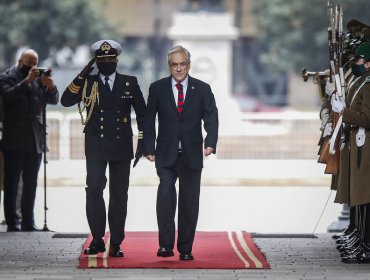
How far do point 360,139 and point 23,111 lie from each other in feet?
14.0

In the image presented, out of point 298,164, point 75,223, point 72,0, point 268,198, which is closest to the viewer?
point 75,223

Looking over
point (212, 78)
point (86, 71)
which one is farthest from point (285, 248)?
point (212, 78)

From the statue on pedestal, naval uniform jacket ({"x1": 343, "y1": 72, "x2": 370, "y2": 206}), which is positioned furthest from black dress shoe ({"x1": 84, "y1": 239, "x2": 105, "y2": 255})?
the statue on pedestal

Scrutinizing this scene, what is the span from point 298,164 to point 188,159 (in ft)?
56.6

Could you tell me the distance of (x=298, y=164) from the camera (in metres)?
28.4

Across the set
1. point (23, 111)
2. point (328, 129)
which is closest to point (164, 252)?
point (328, 129)

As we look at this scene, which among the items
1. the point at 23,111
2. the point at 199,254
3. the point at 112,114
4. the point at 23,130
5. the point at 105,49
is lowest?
the point at 199,254

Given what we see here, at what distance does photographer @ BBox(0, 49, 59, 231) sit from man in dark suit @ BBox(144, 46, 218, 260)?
276 cm

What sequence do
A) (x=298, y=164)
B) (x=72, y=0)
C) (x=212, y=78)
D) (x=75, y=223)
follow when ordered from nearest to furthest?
(x=75, y=223)
(x=298, y=164)
(x=212, y=78)
(x=72, y=0)

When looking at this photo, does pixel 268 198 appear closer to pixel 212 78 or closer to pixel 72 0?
pixel 212 78

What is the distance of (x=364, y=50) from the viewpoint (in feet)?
37.0

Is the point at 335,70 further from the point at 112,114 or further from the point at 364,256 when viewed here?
the point at 112,114

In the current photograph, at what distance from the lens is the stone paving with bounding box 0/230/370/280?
10391mm

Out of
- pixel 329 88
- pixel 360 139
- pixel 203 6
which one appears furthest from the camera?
pixel 203 6
